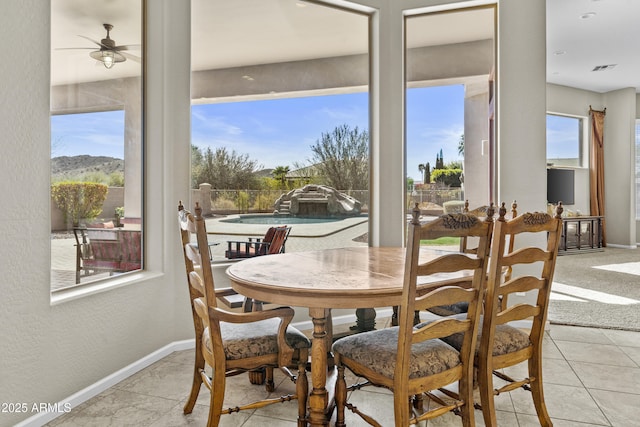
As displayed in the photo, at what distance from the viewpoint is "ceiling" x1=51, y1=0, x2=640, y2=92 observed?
244 cm

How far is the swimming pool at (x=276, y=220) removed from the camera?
3428 mm

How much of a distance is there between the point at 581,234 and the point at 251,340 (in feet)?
27.5

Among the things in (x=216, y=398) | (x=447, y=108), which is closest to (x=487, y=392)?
(x=216, y=398)

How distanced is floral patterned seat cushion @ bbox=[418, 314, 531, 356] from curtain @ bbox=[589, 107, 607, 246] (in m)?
8.20

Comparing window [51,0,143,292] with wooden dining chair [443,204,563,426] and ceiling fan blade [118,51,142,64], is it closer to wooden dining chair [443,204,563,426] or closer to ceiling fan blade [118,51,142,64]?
ceiling fan blade [118,51,142,64]

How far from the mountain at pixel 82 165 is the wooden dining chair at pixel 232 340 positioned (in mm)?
920

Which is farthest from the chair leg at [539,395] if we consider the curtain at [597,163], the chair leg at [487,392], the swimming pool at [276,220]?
the curtain at [597,163]

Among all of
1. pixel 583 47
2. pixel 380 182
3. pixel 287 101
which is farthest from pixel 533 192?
pixel 583 47

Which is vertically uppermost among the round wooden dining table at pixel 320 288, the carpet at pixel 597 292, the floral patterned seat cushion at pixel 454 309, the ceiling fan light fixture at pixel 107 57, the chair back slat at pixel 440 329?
the ceiling fan light fixture at pixel 107 57

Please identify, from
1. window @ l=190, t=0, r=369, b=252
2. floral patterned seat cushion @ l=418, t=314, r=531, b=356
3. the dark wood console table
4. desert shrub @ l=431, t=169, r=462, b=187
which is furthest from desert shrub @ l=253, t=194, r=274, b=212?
the dark wood console table

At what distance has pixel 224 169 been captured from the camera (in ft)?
11.0

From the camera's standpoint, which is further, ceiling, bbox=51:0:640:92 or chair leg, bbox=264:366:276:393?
ceiling, bbox=51:0:640:92

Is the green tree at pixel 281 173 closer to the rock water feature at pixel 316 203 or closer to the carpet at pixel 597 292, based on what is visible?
the rock water feature at pixel 316 203

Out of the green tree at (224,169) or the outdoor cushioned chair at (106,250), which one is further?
the green tree at (224,169)
